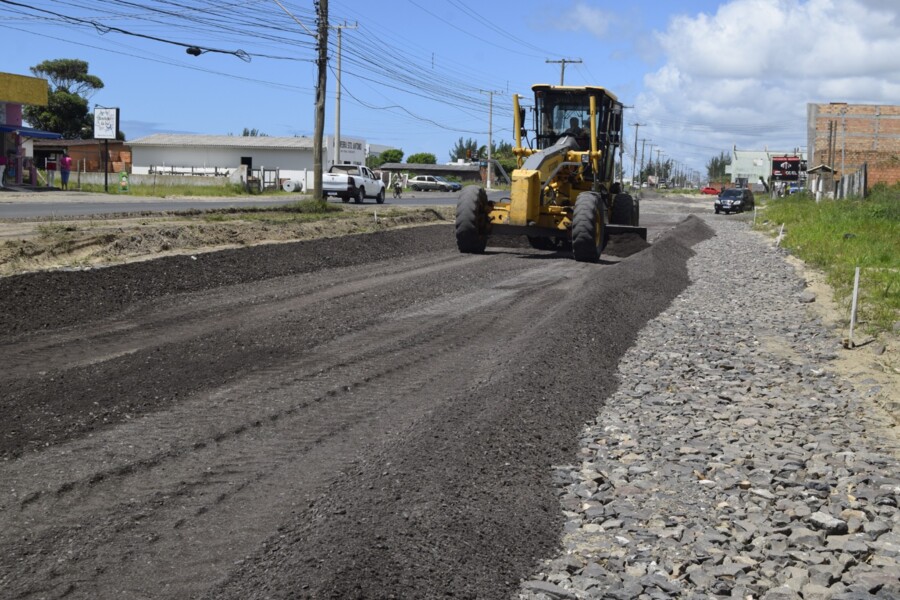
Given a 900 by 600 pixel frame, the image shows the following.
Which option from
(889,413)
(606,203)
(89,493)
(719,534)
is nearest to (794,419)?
(889,413)

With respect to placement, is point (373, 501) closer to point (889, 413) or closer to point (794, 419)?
point (794, 419)

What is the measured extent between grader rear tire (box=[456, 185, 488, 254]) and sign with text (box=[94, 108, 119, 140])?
37009 millimetres

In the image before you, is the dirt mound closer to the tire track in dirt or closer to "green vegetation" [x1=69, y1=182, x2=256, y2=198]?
the tire track in dirt

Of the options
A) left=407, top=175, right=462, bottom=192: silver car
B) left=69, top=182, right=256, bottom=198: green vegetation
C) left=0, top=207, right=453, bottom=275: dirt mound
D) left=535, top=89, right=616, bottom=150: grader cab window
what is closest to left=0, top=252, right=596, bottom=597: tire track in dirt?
left=0, top=207, right=453, bottom=275: dirt mound

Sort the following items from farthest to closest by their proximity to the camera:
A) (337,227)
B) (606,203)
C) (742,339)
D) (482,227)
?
1. (337,227)
2. (606,203)
3. (482,227)
4. (742,339)

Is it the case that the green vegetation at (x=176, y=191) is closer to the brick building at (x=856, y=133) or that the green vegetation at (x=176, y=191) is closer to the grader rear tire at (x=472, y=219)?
the grader rear tire at (x=472, y=219)

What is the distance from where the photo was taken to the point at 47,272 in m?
13.5

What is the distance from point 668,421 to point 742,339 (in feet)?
15.4

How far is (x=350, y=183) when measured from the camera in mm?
44125

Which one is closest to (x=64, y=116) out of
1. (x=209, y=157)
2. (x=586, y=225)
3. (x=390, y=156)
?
(x=209, y=157)

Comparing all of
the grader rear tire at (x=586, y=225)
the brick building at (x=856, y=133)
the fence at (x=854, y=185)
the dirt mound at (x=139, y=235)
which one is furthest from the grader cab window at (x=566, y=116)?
the brick building at (x=856, y=133)

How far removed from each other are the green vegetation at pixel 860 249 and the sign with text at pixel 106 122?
3462 centimetres

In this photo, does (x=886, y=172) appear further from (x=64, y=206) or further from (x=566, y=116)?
(x=64, y=206)

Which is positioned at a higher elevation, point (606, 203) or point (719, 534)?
point (606, 203)
